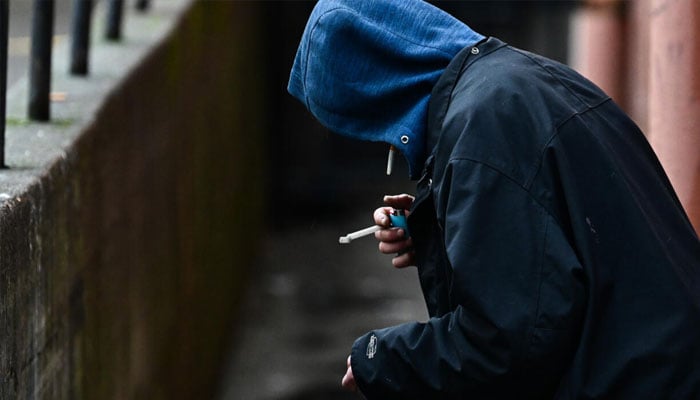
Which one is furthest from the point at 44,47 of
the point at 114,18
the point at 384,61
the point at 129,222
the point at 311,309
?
the point at 311,309

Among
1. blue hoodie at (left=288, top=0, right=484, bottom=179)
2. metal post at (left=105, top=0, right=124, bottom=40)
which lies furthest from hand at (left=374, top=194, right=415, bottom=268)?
metal post at (left=105, top=0, right=124, bottom=40)

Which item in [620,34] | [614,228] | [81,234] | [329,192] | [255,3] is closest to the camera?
[614,228]

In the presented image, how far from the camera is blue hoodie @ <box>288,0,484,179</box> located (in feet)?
8.20

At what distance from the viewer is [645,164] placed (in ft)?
7.98

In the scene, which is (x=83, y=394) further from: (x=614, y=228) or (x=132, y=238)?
(x=614, y=228)

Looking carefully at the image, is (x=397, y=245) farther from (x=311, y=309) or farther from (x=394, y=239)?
(x=311, y=309)

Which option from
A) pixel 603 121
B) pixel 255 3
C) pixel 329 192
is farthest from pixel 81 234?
pixel 329 192

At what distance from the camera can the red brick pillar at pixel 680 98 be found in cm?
352

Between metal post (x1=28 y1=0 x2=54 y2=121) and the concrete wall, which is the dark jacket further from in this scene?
metal post (x1=28 y1=0 x2=54 y2=121)

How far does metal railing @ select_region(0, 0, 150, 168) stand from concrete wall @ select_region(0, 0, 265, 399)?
7 centimetres

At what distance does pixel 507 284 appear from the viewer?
2.22 m

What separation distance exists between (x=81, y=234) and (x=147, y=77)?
1.57m

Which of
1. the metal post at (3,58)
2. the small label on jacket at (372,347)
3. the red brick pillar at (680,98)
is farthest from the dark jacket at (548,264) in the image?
the metal post at (3,58)

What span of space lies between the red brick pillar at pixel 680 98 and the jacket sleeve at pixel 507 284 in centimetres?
143
